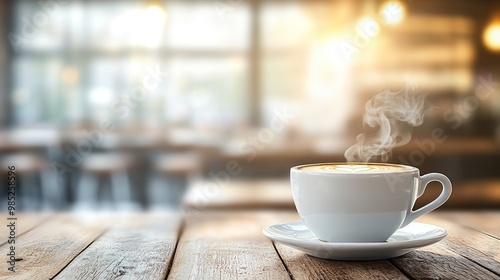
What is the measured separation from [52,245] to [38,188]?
14.2 feet

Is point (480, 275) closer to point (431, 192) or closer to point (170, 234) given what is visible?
point (170, 234)

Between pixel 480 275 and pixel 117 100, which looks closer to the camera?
pixel 480 275

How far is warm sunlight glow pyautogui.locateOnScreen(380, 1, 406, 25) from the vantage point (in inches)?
199

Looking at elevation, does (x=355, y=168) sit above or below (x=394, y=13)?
below

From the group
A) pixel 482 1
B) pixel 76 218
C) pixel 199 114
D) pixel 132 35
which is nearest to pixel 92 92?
pixel 132 35

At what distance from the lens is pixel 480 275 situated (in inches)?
21.7

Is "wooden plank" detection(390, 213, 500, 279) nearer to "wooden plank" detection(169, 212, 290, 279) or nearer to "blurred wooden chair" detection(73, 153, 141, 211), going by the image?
"wooden plank" detection(169, 212, 290, 279)

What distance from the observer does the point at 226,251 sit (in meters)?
0.67

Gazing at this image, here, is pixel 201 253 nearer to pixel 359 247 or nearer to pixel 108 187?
pixel 359 247

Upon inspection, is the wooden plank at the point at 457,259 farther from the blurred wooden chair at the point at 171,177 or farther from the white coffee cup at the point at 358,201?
the blurred wooden chair at the point at 171,177

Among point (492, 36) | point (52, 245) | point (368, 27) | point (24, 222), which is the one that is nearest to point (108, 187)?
point (368, 27)

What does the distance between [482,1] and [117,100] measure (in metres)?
3.07

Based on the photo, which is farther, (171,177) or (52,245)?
(171,177)

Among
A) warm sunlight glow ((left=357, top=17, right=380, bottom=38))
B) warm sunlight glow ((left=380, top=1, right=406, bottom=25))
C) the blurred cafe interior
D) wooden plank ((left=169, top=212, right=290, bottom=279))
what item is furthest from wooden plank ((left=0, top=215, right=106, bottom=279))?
warm sunlight glow ((left=380, top=1, right=406, bottom=25))
